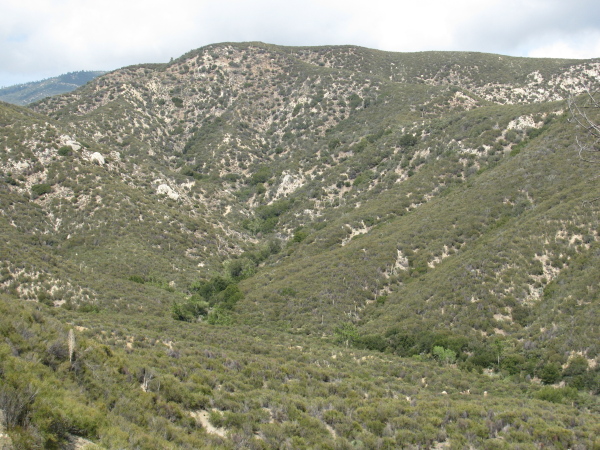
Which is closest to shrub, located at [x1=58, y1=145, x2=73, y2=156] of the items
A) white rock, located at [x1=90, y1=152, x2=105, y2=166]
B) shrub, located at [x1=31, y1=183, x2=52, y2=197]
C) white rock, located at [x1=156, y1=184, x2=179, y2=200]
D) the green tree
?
white rock, located at [x1=90, y1=152, x2=105, y2=166]

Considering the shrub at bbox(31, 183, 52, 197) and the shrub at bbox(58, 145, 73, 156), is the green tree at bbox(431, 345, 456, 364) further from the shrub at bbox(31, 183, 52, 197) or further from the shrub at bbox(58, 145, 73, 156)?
the shrub at bbox(58, 145, 73, 156)

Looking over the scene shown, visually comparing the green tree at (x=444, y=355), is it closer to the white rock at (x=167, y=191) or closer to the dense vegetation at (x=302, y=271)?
the dense vegetation at (x=302, y=271)

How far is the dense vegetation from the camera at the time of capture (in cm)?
1055

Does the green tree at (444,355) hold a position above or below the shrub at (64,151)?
below

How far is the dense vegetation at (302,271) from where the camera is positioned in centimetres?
1055

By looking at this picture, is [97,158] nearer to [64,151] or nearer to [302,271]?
[64,151]

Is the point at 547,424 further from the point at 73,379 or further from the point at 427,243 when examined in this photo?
the point at 427,243

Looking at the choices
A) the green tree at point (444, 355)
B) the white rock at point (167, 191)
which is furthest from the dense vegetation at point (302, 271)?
the white rock at point (167, 191)

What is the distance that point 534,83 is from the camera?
8050 centimetres

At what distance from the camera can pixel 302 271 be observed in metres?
36.0

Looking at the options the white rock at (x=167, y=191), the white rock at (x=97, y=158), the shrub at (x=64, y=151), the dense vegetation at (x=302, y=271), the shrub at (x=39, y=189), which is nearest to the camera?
the dense vegetation at (x=302, y=271)

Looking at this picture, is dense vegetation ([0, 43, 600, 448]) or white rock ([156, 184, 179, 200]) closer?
dense vegetation ([0, 43, 600, 448])

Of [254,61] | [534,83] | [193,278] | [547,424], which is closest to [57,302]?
[193,278]

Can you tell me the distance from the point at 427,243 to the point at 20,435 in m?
31.7
